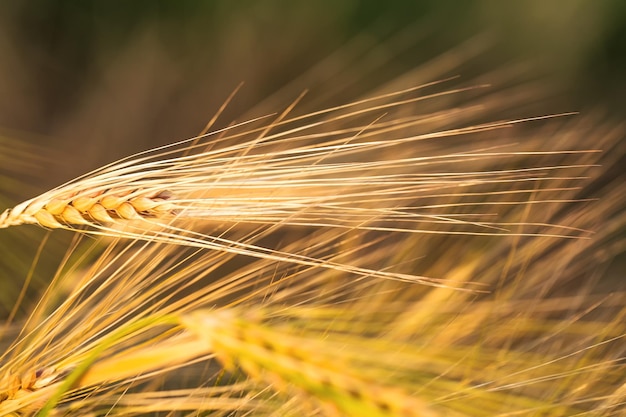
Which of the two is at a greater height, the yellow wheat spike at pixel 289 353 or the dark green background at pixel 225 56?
the dark green background at pixel 225 56

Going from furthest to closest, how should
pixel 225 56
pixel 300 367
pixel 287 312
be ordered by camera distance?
pixel 225 56 → pixel 287 312 → pixel 300 367

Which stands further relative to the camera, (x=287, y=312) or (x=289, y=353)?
(x=287, y=312)

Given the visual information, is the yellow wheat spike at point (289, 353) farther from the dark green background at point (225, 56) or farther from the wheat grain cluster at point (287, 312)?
the dark green background at point (225, 56)

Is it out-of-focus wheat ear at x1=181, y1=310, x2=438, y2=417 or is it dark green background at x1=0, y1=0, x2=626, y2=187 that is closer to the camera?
out-of-focus wheat ear at x1=181, y1=310, x2=438, y2=417

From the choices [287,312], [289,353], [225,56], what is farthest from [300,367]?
[225,56]

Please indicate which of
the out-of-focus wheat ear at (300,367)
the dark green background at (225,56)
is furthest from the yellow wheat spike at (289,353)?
the dark green background at (225,56)

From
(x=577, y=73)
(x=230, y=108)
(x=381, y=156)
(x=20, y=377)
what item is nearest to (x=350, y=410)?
(x=20, y=377)

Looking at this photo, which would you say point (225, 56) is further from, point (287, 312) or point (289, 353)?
point (289, 353)

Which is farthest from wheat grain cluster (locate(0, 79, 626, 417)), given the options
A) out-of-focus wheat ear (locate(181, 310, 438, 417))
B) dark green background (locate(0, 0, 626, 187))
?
dark green background (locate(0, 0, 626, 187))

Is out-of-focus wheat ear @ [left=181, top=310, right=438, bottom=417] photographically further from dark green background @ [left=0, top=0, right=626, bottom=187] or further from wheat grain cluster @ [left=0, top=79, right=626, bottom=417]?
dark green background @ [left=0, top=0, right=626, bottom=187]
